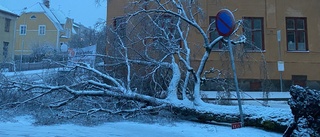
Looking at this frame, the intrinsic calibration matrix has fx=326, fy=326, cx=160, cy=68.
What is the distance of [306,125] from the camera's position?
533 centimetres

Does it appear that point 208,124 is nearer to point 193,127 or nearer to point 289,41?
point 193,127

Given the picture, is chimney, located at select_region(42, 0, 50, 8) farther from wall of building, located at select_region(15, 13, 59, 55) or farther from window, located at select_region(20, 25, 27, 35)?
window, located at select_region(20, 25, 27, 35)

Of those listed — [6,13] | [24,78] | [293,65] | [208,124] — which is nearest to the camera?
[208,124]

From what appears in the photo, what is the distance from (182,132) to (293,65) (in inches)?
582

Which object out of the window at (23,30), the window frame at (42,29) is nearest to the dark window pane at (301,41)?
the window frame at (42,29)

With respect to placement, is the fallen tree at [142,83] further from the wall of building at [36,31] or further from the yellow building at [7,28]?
the wall of building at [36,31]

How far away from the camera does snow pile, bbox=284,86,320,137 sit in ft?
17.3

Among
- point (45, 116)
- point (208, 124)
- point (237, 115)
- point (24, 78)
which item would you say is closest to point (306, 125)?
point (237, 115)

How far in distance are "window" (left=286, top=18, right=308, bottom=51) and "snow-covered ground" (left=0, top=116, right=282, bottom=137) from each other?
14.5 m

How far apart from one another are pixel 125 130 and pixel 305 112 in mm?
3470

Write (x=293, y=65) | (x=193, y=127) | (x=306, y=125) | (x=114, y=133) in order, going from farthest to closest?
1. (x=293, y=65)
2. (x=193, y=127)
3. (x=114, y=133)
4. (x=306, y=125)

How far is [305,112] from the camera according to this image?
5410mm

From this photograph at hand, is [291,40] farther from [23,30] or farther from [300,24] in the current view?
[23,30]

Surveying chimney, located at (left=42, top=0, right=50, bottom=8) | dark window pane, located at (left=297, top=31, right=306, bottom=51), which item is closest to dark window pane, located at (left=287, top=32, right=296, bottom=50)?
dark window pane, located at (left=297, top=31, right=306, bottom=51)
